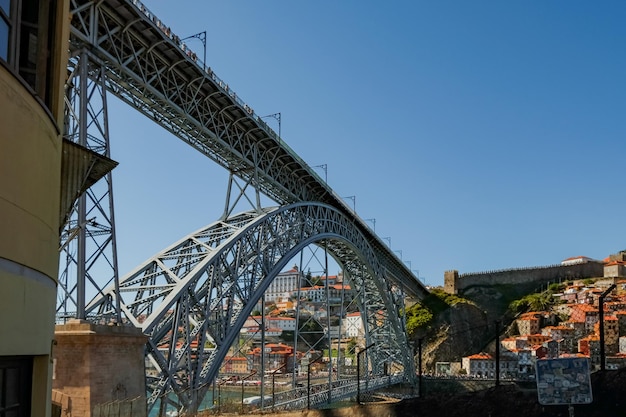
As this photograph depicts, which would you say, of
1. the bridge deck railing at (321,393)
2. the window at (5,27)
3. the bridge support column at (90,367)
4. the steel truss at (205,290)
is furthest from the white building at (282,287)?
the window at (5,27)

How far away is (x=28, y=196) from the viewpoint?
4012mm

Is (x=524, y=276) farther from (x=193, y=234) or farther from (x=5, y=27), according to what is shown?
(x=5, y=27)

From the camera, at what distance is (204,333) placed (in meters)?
24.5

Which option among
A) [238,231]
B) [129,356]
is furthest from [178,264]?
[129,356]

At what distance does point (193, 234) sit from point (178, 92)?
21.0ft

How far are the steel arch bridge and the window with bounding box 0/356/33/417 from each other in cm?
983

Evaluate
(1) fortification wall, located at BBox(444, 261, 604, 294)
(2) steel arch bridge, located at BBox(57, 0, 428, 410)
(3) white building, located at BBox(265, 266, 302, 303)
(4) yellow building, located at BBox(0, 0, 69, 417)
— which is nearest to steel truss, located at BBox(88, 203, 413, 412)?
(2) steel arch bridge, located at BBox(57, 0, 428, 410)

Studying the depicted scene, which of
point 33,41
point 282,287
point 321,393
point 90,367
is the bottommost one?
point 321,393

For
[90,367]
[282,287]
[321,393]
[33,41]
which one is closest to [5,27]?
[33,41]

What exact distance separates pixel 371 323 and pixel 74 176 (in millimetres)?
51974

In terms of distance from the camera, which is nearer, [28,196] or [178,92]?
[28,196]

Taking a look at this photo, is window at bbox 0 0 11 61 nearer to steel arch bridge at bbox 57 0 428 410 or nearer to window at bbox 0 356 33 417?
window at bbox 0 356 33 417

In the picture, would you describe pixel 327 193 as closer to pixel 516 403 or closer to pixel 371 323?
pixel 371 323

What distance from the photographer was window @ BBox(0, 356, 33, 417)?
3967 millimetres
